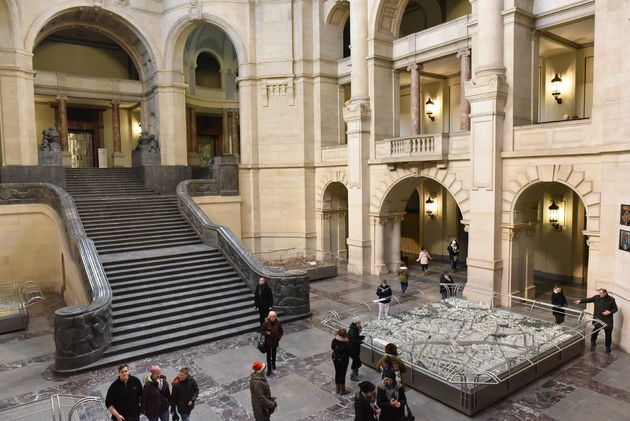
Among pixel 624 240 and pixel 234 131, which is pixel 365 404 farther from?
pixel 234 131

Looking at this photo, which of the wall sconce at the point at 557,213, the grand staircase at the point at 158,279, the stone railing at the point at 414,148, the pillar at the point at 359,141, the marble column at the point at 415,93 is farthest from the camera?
the pillar at the point at 359,141

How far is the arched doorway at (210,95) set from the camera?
25.4 m

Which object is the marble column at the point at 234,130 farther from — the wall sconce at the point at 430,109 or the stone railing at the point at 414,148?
the stone railing at the point at 414,148

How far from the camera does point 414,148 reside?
15.3 metres

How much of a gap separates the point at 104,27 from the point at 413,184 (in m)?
15.8

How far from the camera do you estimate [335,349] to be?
7785 mm

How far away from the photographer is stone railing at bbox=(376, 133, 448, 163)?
1444 centimetres

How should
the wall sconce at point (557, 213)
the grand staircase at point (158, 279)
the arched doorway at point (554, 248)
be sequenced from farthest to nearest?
the wall sconce at point (557, 213)
the arched doorway at point (554, 248)
the grand staircase at point (158, 279)

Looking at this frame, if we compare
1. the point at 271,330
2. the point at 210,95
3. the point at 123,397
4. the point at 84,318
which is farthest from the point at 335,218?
the point at 123,397

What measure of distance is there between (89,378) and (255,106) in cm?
1389

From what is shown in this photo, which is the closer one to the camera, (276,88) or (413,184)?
(413,184)

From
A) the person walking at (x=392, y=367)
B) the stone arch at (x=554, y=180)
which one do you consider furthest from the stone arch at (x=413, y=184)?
the person walking at (x=392, y=367)

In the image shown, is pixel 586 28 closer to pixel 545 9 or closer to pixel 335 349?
pixel 545 9

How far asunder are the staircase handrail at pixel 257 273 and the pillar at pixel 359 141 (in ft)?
18.1
